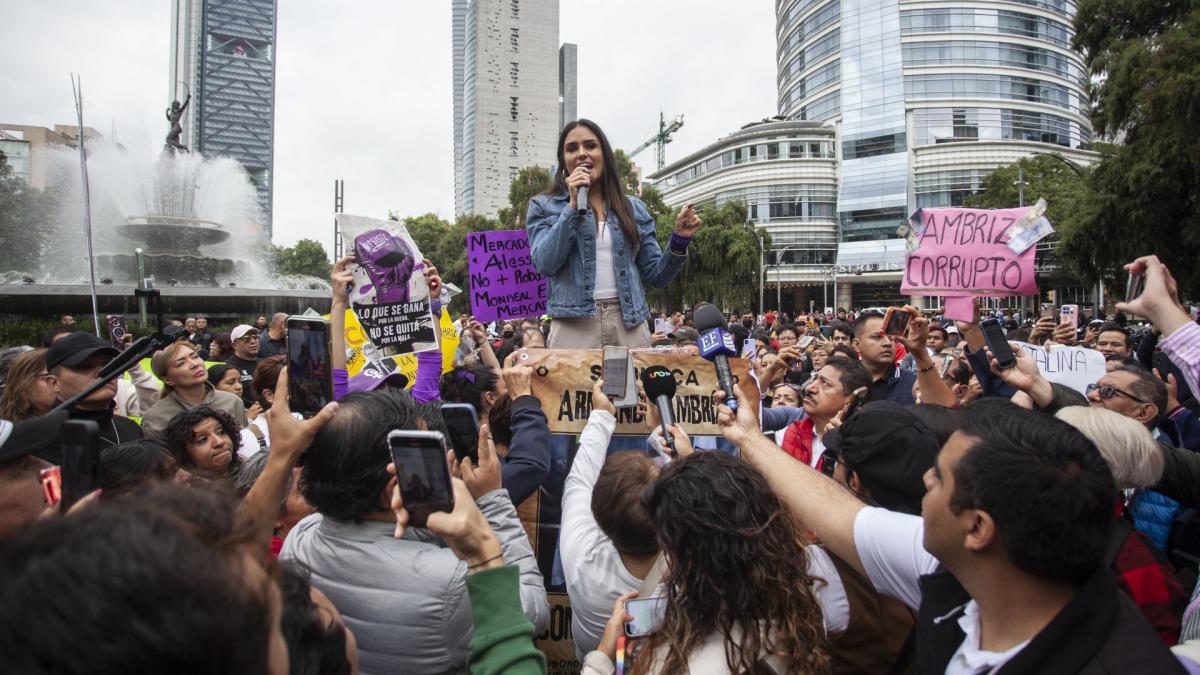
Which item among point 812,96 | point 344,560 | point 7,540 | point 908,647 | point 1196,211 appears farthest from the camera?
point 812,96

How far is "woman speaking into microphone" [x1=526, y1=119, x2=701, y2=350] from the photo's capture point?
4051 millimetres

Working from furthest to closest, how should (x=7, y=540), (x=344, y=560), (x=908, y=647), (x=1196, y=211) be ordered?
(x=1196, y=211), (x=908, y=647), (x=344, y=560), (x=7, y=540)

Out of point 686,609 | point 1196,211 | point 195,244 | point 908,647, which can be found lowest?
point 908,647

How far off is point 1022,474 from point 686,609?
856 millimetres

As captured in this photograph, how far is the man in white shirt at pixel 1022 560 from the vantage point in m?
1.47

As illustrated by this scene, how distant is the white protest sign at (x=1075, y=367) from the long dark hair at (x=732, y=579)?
5.17 m

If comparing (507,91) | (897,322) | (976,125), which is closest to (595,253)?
(897,322)

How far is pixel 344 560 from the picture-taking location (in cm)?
201

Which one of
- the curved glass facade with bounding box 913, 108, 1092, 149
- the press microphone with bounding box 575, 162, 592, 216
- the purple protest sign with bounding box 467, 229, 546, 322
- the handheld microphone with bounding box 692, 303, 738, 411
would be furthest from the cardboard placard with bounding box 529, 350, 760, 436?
the curved glass facade with bounding box 913, 108, 1092, 149

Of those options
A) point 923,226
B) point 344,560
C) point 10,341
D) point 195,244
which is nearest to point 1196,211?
point 923,226

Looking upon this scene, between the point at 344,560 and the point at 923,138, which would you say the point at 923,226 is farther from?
the point at 923,138

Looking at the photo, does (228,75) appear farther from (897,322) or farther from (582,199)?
(897,322)

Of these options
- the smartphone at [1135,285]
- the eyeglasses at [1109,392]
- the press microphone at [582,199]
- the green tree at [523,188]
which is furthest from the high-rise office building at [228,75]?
the smartphone at [1135,285]

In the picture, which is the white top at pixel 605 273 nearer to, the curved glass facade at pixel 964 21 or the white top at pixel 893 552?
the white top at pixel 893 552
